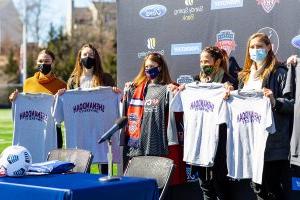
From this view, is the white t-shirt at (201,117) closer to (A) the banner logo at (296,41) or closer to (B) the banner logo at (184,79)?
(A) the banner logo at (296,41)

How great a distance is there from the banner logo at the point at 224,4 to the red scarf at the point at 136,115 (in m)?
1.35

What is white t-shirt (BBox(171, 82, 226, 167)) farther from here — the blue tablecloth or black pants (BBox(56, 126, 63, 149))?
the blue tablecloth

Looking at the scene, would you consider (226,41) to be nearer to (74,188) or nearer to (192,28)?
(192,28)

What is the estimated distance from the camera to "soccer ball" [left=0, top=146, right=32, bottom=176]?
5.23m

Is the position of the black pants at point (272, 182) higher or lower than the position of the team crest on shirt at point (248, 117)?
lower

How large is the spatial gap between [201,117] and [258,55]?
98 cm

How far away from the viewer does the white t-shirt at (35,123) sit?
27.4ft

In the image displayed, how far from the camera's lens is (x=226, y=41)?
800 cm

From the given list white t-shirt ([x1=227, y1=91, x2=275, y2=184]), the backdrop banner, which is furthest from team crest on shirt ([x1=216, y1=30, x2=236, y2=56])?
white t-shirt ([x1=227, y1=91, x2=275, y2=184])

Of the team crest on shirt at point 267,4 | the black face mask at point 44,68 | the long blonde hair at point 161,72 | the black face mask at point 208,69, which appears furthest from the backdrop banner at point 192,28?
the black face mask at point 44,68

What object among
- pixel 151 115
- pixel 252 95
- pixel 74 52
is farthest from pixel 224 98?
pixel 74 52

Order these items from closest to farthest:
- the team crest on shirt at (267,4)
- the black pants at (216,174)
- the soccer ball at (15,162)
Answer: the soccer ball at (15,162)
the black pants at (216,174)
the team crest on shirt at (267,4)

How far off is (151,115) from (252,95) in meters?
1.24

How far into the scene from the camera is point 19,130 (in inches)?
334
